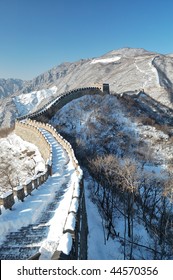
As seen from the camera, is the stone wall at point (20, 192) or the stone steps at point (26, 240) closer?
the stone steps at point (26, 240)

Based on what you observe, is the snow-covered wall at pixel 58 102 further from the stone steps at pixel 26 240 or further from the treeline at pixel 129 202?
the stone steps at pixel 26 240

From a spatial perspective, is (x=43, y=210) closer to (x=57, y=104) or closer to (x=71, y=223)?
(x=71, y=223)

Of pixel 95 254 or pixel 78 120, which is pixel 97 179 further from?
pixel 78 120

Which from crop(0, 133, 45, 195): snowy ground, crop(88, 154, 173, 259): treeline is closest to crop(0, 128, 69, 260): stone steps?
crop(88, 154, 173, 259): treeline

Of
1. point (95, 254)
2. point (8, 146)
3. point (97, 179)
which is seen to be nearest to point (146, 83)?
point (8, 146)

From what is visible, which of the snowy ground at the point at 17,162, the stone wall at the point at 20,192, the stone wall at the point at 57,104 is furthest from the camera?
the stone wall at the point at 57,104

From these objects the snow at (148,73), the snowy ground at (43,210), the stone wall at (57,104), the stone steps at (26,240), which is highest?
the snow at (148,73)

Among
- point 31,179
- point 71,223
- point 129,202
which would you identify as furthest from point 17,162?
point 71,223

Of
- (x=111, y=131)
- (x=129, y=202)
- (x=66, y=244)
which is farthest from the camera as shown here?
(x=111, y=131)

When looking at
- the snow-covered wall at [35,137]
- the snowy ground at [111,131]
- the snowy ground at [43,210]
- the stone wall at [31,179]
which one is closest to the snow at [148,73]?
the snowy ground at [111,131]
